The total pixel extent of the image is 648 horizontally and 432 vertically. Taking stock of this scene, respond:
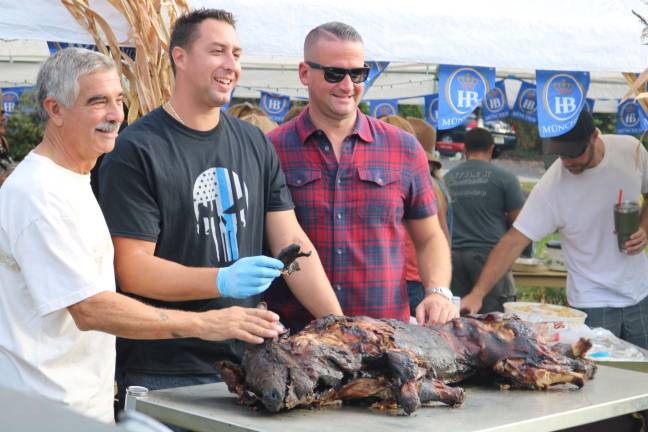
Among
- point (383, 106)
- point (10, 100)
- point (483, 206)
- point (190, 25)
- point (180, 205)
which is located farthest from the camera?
point (383, 106)

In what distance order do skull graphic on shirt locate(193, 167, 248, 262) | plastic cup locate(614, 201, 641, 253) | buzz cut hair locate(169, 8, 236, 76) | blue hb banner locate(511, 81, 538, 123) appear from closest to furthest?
skull graphic on shirt locate(193, 167, 248, 262) < buzz cut hair locate(169, 8, 236, 76) < plastic cup locate(614, 201, 641, 253) < blue hb banner locate(511, 81, 538, 123)

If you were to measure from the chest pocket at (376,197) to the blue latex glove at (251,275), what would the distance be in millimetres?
1098

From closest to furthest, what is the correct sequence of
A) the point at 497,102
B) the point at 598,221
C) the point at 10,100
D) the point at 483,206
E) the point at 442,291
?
the point at 442,291
the point at 598,221
the point at 483,206
the point at 497,102
the point at 10,100

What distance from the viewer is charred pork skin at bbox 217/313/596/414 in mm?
2904

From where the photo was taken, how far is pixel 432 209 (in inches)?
170

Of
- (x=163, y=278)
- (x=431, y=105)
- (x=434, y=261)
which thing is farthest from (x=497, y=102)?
(x=163, y=278)

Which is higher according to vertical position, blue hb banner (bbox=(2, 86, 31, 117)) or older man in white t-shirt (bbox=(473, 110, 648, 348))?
blue hb banner (bbox=(2, 86, 31, 117))

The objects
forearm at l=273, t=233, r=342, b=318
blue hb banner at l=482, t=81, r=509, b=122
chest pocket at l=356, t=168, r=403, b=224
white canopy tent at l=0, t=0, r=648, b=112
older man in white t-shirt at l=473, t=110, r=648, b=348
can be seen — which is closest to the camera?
forearm at l=273, t=233, r=342, b=318

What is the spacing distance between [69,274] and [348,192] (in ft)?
5.32

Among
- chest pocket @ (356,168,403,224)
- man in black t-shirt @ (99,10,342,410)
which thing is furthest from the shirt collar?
man in black t-shirt @ (99,10,342,410)

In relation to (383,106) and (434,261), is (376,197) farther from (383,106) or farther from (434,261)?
(383,106)

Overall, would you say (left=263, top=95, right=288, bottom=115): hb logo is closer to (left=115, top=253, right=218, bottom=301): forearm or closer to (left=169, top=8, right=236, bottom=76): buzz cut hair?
(left=169, top=8, right=236, bottom=76): buzz cut hair

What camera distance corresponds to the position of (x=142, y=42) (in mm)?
4727

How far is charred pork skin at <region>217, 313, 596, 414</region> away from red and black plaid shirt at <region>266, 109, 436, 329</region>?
0.66 metres
